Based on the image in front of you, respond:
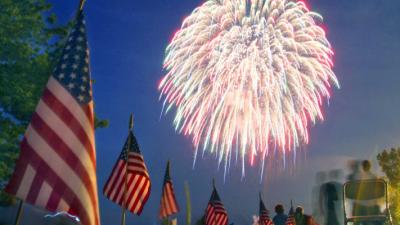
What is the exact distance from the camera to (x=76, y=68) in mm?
7223

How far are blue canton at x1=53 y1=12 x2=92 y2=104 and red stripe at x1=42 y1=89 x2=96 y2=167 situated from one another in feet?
0.75

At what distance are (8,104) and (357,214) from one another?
66.1 ft

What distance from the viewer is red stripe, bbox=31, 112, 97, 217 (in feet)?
22.2

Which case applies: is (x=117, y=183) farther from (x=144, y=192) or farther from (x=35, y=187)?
(x=35, y=187)

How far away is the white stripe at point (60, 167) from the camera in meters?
6.67

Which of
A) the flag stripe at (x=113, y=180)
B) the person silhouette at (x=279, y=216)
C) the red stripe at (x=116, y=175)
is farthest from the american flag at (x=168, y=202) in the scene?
the flag stripe at (x=113, y=180)

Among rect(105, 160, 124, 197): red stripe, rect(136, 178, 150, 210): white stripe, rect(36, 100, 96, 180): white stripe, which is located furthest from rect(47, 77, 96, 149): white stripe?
rect(136, 178, 150, 210): white stripe

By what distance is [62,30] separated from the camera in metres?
30.4

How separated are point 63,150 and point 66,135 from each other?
0.22 meters

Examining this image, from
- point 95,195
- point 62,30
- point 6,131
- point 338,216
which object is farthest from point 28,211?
point 62,30

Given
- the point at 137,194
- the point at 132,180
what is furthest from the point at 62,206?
the point at 137,194

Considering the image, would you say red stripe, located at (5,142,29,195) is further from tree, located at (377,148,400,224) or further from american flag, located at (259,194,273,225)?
tree, located at (377,148,400,224)

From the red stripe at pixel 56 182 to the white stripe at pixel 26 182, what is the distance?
7cm

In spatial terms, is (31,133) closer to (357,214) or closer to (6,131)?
(357,214)
